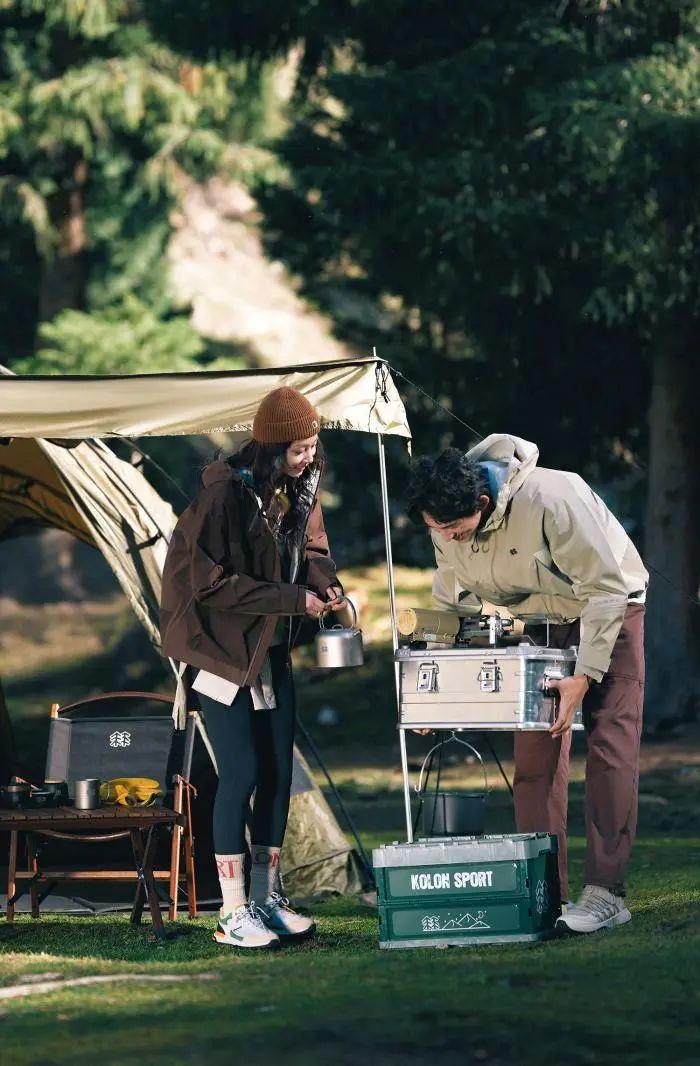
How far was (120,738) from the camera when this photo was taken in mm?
7191

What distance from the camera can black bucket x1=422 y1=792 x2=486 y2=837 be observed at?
5.85m

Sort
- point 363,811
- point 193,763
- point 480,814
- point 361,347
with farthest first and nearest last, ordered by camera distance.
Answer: point 361,347 < point 363,811 < point 193,763 < point 480,814

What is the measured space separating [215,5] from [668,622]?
21.2 ft

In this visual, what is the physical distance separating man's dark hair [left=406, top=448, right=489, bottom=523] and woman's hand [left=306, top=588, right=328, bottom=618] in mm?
410

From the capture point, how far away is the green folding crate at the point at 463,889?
532 centimetres

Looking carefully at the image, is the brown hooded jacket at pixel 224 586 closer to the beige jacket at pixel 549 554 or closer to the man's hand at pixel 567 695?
the beige jacket at pixel 549 554

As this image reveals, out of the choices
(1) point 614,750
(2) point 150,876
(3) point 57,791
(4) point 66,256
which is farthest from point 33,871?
(4) point 66,256

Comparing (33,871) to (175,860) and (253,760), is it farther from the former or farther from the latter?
(253,760)

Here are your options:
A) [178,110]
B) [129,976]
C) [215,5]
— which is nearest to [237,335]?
[178,110]

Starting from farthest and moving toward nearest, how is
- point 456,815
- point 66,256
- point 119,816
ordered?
point 66,256, point 119,816, point 456,815

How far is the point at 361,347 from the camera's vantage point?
64.6 feet

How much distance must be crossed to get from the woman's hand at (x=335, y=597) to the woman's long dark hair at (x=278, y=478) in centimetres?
22

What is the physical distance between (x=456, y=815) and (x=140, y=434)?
1.78m

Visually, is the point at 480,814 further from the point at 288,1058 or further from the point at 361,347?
the point at 361,347
